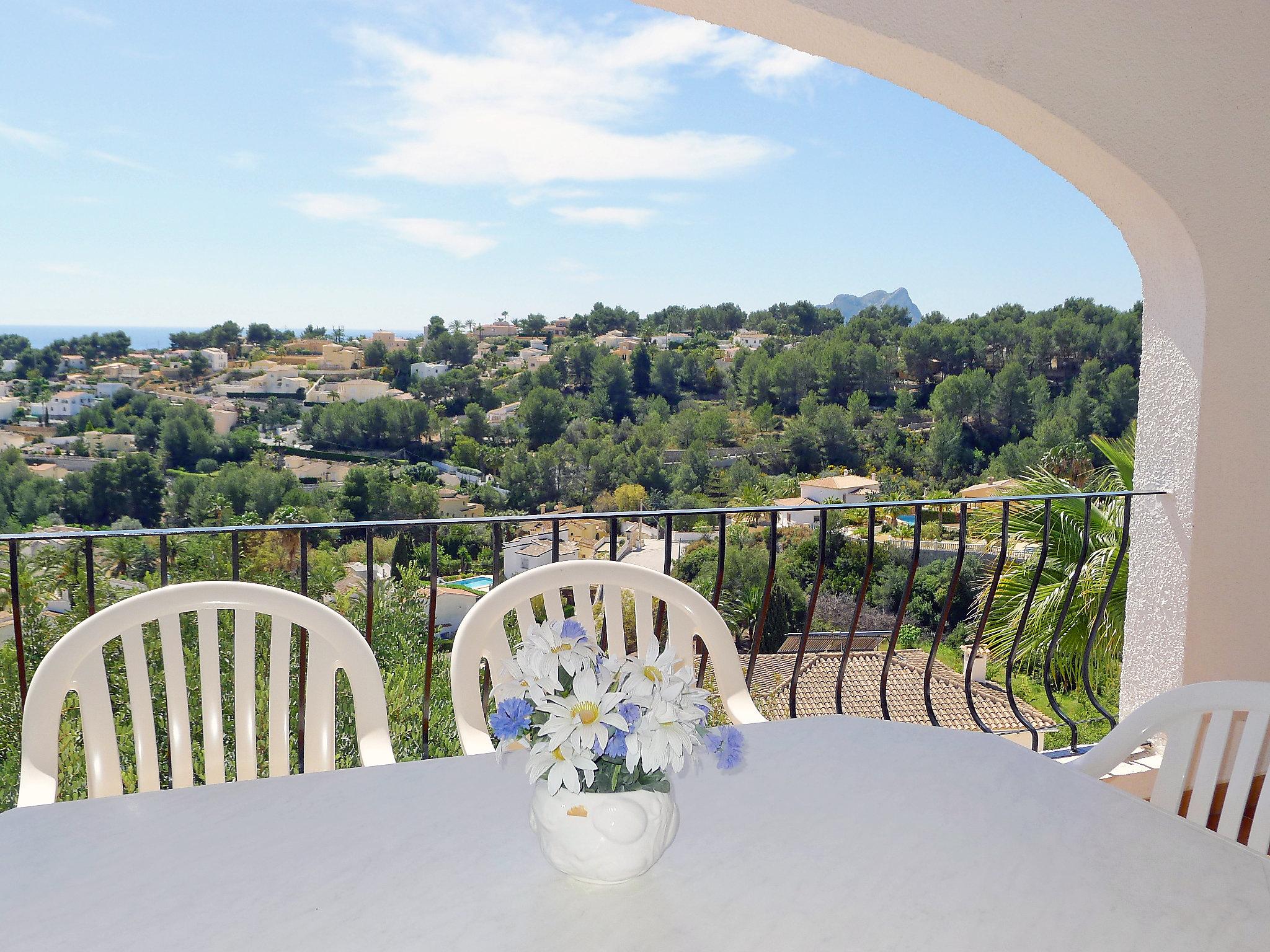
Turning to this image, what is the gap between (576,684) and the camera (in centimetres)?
81

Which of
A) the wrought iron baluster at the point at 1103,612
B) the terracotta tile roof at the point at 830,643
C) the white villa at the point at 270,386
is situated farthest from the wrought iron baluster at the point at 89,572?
the white villa at the point at 270,386

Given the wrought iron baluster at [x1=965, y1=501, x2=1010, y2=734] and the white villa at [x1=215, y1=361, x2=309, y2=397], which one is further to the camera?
the white villa at [x1=215, y1=361, x2=309, y2=397]

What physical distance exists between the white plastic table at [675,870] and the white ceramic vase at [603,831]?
0.02 meters

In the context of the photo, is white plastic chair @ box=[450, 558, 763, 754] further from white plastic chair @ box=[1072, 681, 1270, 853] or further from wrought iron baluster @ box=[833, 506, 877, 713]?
wrought iron baluster @ box=[833, 506, 877, 713]

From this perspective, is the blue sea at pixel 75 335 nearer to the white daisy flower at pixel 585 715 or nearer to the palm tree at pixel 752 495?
the palm tree at pixel 752 495

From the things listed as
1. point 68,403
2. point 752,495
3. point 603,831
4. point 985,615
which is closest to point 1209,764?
point 603,831

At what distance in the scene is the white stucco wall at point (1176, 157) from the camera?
84.5 inches

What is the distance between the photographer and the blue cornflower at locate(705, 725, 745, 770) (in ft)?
2.85

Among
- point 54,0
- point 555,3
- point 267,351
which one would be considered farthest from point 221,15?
point 267,351

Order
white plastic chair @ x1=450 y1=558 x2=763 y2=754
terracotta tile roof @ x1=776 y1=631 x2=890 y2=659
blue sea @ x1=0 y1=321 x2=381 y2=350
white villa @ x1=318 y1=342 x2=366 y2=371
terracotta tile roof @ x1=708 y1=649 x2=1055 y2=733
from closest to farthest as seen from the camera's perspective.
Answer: white plastic chair @ x1=450 y1=558 x2=763 y2=754 < terracotta tile roof @ x1=708 y1=649 x2=1055 y2=733 < terracotta tile roof @ x1=776 y1=631 x2=890 y2=659 < blue sea @ x1=0 y1=321 x2=381 y2=350 < white villa @ x1=318 y1=342 x2=366 y2=371

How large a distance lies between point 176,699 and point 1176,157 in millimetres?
2453

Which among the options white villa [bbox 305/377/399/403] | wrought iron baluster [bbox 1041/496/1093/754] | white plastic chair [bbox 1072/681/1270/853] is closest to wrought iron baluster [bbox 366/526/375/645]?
white plastic chair [bbox 1072/681/1270/853]

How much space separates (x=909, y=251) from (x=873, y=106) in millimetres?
5796

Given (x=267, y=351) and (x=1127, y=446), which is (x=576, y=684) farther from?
(x=267, y=351)
